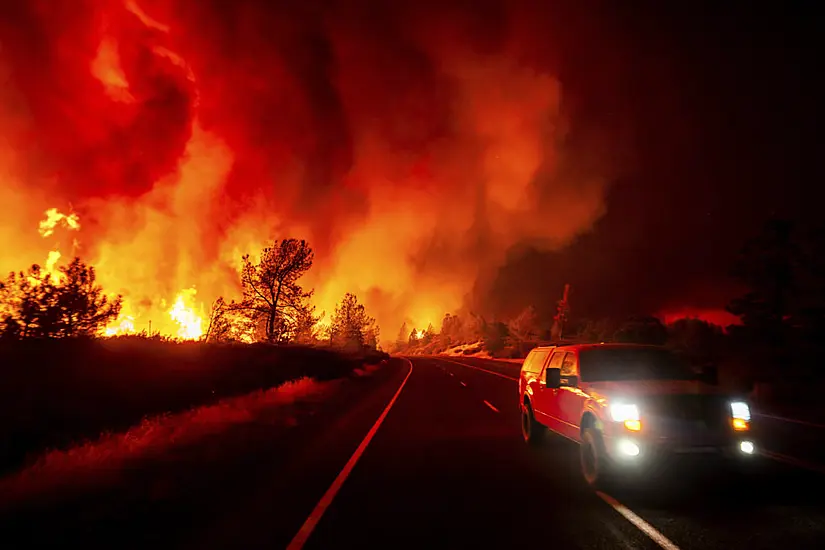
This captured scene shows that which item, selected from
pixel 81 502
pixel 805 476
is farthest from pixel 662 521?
pixel 81 502

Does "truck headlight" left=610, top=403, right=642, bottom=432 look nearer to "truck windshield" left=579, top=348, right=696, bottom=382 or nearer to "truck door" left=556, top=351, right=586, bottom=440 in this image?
"truck door" left=556, top=351, right=586, bottom=440

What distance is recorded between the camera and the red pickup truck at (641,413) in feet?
20.8

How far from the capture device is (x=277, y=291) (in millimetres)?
33969

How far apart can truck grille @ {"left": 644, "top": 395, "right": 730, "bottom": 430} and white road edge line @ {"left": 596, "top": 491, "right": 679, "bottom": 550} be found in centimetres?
115

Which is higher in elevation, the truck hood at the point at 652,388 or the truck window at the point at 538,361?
the truck window at the point at 538,361

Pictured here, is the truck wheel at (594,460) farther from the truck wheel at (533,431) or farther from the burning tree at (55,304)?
the burning tree at (55,304)

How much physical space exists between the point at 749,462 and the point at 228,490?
6.60 m

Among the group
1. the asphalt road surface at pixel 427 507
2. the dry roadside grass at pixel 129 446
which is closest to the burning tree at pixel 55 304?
the dry roadside grass at pixel 129 446

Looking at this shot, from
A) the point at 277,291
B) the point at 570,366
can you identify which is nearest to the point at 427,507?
the point at 570,366

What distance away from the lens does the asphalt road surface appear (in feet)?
16.5

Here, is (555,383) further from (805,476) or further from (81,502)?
(81,502)

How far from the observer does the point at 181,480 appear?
7172mm

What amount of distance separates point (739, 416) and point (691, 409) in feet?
2.04

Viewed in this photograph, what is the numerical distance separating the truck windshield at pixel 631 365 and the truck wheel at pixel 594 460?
3.05 feet
